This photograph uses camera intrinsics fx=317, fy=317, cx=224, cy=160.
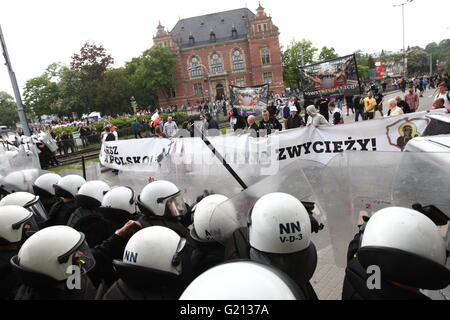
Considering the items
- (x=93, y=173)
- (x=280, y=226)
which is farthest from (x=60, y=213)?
(x=93, y=173)

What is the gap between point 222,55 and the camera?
224ft

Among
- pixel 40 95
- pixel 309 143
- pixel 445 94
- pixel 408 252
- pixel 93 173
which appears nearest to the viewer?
pixel 408 252

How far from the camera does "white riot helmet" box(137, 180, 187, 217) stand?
2.99m

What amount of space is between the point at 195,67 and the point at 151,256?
234ft

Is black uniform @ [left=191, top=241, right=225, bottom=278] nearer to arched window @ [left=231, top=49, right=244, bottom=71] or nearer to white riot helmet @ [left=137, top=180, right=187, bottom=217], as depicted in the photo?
white riot helmet @ [left=137, top=180, right=187, bottom=217]

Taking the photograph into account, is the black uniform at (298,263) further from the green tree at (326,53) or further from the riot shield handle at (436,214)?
the green tree at (326,53)

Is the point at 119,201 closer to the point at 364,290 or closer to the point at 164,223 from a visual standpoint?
the point at 164,223

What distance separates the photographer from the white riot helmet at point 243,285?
1.12 meters

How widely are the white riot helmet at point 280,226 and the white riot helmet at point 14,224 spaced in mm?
1966

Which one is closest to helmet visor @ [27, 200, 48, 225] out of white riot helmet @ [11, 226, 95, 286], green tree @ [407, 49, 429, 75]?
white riot helmet @ [11, 226, 95, 286]

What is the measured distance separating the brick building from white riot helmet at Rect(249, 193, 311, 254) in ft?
213

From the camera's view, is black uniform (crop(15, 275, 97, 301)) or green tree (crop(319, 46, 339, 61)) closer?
black uniform (crop(15, 275, 97, 301))

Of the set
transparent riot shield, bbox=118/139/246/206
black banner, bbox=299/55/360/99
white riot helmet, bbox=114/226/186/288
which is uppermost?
black banner, bbox=299/55/360/99
